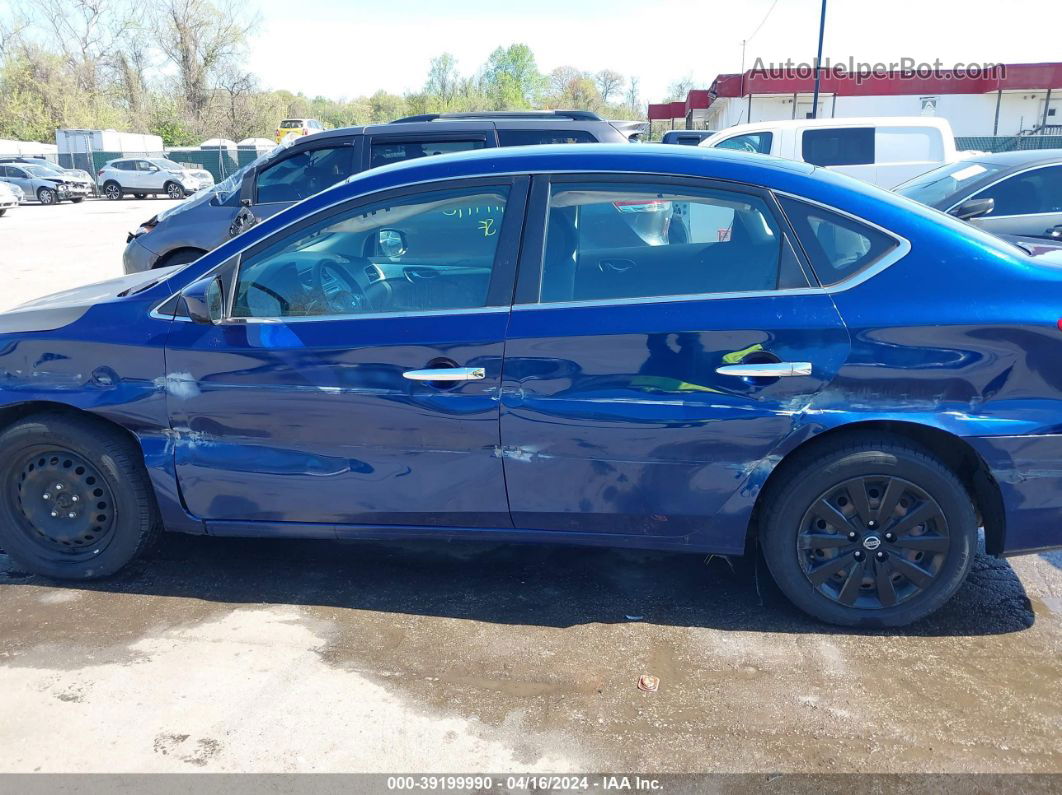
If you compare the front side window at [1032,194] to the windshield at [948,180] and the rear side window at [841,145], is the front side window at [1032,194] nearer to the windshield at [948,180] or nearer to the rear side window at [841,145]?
the windshield at [948,180]

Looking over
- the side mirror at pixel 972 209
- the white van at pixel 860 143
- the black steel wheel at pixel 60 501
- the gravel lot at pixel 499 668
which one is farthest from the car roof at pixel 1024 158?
the black steel wheel at pixel 60 501

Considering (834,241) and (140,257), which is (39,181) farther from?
(834,241)

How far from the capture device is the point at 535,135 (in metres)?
8.12

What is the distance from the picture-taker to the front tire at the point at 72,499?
368 centimetres

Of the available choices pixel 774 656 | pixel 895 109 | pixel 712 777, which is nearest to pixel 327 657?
pixel 712 777

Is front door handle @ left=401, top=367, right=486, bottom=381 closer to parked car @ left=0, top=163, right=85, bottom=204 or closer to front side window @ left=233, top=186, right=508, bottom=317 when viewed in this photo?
front side window @ left=233, top=186, right=508, bottom=317

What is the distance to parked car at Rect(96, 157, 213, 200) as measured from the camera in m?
35.7

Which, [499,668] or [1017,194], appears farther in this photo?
[1017,194]

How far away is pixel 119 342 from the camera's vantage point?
11.8 feet

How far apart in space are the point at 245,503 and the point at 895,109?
123 feet

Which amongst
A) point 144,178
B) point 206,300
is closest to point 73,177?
point 144,178

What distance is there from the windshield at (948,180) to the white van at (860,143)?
3142 millimetres

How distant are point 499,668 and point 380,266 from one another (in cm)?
174

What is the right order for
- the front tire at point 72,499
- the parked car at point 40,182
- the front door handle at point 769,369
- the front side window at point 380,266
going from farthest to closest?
the parked car at point 40,182 < the front tire at point 72,499 < the front side window at point 380,266 < the front door handle at point 769,369
